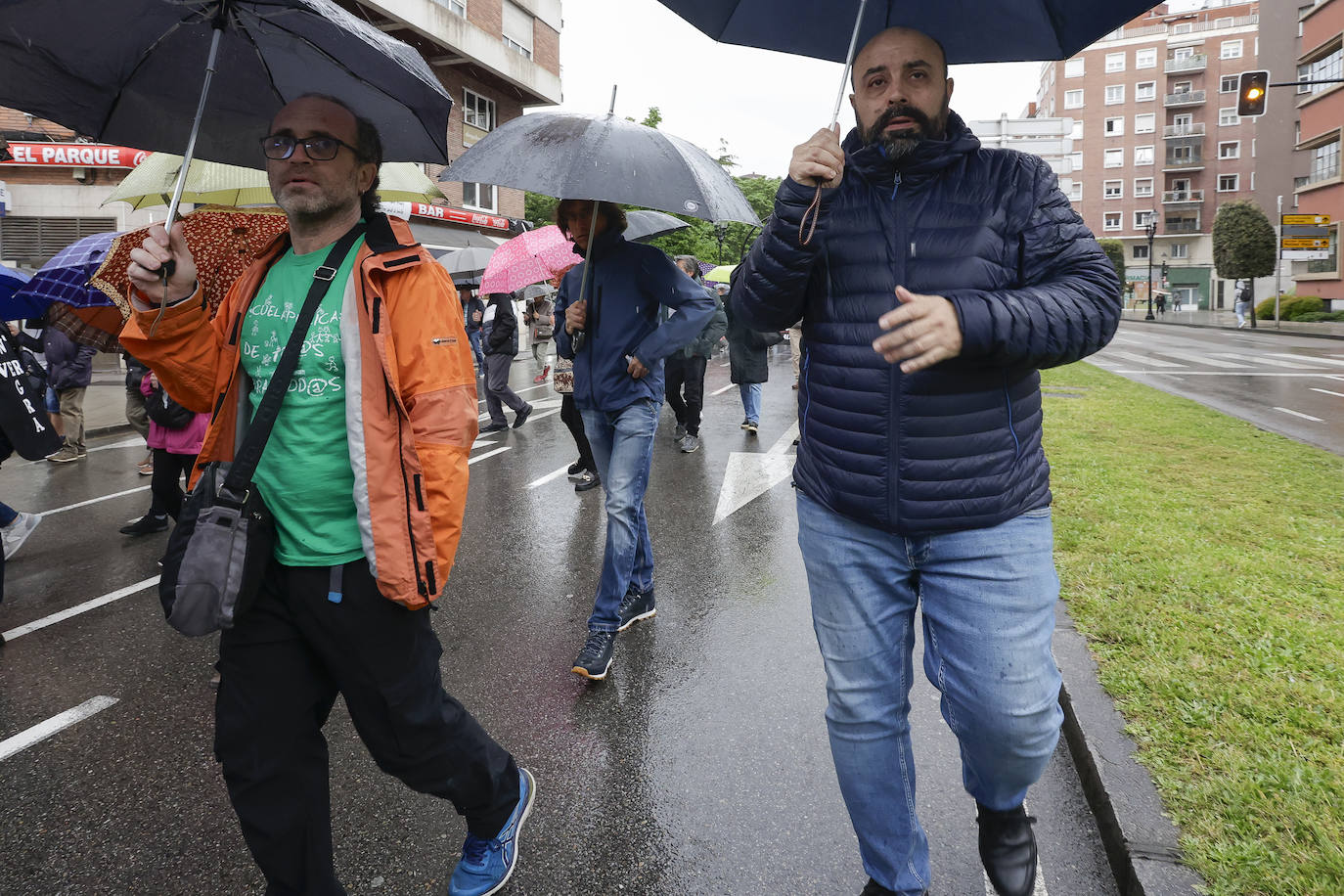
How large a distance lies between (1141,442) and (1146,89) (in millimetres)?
78027

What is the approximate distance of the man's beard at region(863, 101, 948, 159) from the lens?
2.01m

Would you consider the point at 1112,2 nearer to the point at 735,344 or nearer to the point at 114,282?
the point at 114,282

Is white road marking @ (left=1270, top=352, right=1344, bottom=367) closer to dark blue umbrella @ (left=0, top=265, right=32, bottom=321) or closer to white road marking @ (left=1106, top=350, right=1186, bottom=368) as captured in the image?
white road marking @ (left=1106, top=350, right=1186, bottom=368)

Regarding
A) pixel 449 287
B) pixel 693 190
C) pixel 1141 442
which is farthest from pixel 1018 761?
pixel 1141 442

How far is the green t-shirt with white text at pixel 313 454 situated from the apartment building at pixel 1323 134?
47.3 metres

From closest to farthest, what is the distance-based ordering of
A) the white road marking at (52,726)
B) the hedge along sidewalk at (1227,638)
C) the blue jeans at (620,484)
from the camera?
the hedge along sidewalk at (1227,638) → the white road marking at (52,726) → the blue jeans at (620,484)

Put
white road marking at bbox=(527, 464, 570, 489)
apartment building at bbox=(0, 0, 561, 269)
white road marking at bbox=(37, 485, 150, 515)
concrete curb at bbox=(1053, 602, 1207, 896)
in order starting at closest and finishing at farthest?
concrete curb at bbox=(1053, 602, 1207, 896)
white road marking at bbox=(37, 485, 150, 515)
white road marking at bbox=(527, 464, 570, 489)
apartment building at bbox=(0, 0, 561, 269)

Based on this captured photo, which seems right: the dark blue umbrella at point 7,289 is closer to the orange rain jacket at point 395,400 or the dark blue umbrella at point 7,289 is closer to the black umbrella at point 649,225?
the orange rain jacket at point 395,400

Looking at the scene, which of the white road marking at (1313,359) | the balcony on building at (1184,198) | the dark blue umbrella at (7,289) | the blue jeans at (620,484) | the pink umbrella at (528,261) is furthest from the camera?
the balcony on building at (1184,198)

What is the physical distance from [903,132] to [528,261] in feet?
24.8

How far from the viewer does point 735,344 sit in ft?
28.1

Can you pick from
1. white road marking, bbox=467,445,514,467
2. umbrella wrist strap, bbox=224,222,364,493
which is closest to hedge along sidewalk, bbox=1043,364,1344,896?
umbrella wrist strap, bbox=224,222,364,493

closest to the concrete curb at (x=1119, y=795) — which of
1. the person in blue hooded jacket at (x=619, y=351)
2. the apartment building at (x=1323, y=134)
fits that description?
the person in blue hooded jacket at (x=619, y=351)

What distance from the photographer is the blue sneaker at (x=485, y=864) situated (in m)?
2.34
